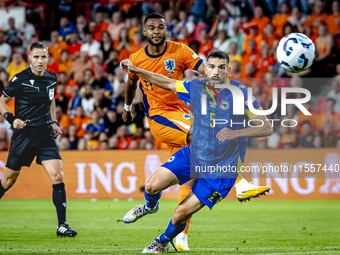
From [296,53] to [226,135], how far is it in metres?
2.26

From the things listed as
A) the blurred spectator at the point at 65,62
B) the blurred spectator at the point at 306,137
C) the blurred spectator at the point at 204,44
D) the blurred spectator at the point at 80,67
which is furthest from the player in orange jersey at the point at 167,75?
the blurred spectator at the point at 65,62

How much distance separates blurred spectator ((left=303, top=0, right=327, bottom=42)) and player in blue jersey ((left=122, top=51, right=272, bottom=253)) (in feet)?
25.7

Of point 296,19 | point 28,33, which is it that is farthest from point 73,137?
point 296,19

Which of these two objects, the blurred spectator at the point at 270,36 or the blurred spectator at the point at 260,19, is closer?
the blurred spectator at the point at 270,36

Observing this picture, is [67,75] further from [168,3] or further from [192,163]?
[192,163]

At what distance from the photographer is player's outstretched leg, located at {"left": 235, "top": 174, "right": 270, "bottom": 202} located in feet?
15.9

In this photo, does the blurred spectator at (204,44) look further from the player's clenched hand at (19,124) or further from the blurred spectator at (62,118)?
the player's clenched hand at (19,124)

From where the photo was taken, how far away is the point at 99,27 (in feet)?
50.4

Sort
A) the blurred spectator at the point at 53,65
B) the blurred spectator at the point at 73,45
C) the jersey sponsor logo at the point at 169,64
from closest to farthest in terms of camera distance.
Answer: the jersey sponsor logo at the point at 169,64
the blurred spectator at the point at 53,65
the blurred spectator at the point at 73,45

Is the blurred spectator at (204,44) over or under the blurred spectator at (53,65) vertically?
over

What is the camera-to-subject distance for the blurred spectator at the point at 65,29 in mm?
15844

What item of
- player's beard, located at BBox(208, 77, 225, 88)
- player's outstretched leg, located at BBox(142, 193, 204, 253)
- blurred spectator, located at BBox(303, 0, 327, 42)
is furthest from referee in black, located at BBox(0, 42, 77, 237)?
blurred spectator, located at BBox(303, 0, 327, 42)

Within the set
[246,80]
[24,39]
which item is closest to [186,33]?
[246,80]

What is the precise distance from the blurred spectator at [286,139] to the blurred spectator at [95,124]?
14.7 ft
